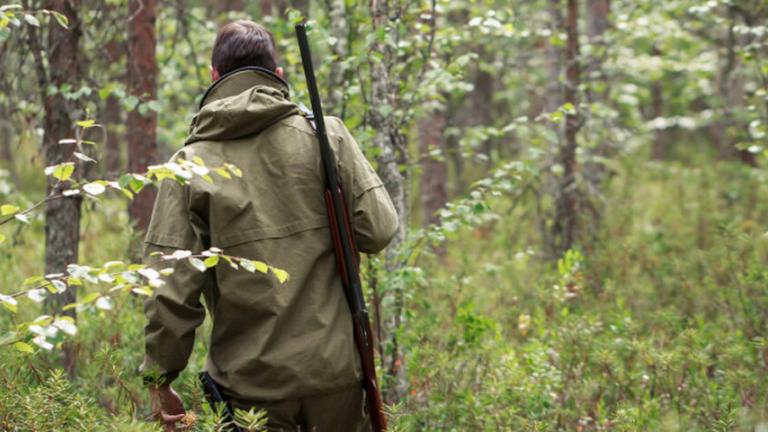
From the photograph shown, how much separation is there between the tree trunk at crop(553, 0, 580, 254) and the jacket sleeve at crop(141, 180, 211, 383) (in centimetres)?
548

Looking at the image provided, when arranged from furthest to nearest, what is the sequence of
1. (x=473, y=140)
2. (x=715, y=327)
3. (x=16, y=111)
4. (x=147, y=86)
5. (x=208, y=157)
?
1. (x=473, y=140)
2. (x=147, y=86)
3. (x=715, y=327)
4. (x=16, y=111)
5. (x=208, y=157)

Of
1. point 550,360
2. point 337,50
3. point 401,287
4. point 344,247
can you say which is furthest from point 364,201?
point 337,50

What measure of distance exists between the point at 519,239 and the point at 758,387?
680cm

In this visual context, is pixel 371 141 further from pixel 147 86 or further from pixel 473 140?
pixel 473 140

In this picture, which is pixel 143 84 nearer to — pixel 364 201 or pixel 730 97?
pixel 364 201

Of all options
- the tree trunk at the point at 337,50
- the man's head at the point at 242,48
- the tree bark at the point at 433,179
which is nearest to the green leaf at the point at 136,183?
the man's head at the point at 242,48

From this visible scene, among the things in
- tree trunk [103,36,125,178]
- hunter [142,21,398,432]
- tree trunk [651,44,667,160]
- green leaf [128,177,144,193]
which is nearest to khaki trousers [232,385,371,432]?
hunter [142,21,398,432]

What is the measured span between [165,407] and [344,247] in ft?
3.09

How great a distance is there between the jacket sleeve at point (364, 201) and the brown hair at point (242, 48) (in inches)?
16.0

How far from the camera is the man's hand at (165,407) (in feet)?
10.0

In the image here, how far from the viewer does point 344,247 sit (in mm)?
3039

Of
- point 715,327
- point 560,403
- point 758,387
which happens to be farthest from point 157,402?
point 715,327

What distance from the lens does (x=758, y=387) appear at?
14.1 ft

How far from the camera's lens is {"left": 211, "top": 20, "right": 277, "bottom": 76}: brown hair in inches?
121
